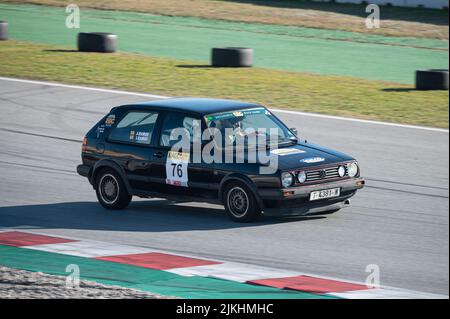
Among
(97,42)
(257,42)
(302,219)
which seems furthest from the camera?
(257,42)

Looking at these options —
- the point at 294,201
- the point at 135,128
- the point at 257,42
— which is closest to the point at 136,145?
the point at 135,128

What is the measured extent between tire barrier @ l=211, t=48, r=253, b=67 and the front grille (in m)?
13.2

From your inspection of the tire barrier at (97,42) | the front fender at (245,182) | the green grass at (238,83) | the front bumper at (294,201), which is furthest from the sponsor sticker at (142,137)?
the tire barrier at (97,42)

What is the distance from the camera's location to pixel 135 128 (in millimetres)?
13148

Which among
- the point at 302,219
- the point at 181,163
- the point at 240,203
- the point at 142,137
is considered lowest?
the point at 302,219

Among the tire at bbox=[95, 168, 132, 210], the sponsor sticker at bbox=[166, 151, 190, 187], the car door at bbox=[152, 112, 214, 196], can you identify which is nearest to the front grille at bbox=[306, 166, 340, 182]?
the car door at bbox=[152, 112, 214, 196]

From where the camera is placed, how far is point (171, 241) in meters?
11.6

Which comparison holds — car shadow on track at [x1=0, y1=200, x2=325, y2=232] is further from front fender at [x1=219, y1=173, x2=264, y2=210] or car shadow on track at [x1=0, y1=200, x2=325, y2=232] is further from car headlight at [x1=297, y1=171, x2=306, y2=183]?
car headlight at [x1=297, y1=171, x2=306, y2=183]

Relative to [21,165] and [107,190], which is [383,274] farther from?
[21,165]

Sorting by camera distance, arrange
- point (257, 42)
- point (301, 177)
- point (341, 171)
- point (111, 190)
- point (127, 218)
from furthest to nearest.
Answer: point (257, 42) < point (111, 190) < point (127, 218) < point (341, 171) < point (301, 177)

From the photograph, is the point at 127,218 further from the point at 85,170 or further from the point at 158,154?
the point at 85,170

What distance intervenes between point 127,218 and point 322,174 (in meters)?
2.62
